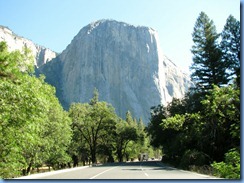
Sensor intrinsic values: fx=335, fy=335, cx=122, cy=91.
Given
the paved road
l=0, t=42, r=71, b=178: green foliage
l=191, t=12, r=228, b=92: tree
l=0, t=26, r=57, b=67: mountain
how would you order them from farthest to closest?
l=0, t=26, r=57, b=67: mountain < l=191, t=12, r=228, b=92: tree < the paved road < l=0, t=42, r=71, b=178: green foliage

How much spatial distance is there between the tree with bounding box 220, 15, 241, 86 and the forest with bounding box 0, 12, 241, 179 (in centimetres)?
11

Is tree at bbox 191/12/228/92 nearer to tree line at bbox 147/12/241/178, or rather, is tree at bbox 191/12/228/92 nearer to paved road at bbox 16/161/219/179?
tree line at bbox 147/12/241/178

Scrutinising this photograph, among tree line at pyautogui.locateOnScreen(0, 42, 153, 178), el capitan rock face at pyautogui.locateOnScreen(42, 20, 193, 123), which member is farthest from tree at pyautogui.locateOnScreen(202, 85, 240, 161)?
el capitan rock face at pyautogui.locateOnScreen(42, 20, 193, 123)

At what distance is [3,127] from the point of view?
14914 millimetres

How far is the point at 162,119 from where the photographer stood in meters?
25.0

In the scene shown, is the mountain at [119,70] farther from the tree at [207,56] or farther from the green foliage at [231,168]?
the green foliage at [231,168]

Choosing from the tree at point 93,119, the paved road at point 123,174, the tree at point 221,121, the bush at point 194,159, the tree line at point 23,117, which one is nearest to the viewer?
the tree line at point 23,117

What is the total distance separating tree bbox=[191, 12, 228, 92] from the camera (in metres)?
38.0

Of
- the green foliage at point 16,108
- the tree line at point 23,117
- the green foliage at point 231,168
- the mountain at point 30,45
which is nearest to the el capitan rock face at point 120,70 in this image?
the mountain at point 30,45

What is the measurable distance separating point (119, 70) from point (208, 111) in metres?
123

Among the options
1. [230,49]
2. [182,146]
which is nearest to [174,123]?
[182,146]

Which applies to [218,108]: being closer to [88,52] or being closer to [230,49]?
[230,49]

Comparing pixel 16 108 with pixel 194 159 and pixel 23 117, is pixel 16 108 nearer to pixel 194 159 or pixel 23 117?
pixel 23 117

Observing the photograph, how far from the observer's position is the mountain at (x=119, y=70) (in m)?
141
